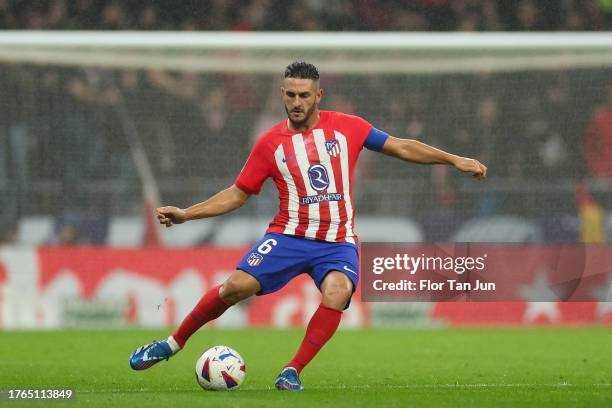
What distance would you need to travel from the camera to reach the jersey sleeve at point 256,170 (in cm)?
774

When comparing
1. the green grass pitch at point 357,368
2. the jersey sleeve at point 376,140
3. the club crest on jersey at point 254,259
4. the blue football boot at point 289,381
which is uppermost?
the jersey sleeve at point 376,140

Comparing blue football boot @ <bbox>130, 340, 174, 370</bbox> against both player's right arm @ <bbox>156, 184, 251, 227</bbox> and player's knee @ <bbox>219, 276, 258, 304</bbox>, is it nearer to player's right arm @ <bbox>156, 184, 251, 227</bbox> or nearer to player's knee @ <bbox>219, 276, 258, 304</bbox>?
player's knee @ <bbox>219, 276, 258, 304</bbox>

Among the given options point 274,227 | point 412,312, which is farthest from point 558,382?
point 412,312

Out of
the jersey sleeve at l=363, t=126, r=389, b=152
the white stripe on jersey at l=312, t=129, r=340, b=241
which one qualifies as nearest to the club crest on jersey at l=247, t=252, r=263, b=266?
the white stripe on jersey at l=312, t=129, r=340, b=241

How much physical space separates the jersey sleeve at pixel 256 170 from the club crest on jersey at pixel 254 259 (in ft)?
1.51

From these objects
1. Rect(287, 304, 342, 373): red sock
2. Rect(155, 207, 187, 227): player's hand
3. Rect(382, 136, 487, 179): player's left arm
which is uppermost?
Rect(382, 136, 487, 179): player's left arm

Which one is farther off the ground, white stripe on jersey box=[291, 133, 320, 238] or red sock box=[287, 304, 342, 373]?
white stripe on jersey box=[291, 133, 320, 238]

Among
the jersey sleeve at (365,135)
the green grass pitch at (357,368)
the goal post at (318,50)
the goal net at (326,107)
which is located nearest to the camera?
the green grass pitch at (357,368)

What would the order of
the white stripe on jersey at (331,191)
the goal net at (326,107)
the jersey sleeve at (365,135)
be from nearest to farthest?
the white stripe on jersey at (331,191) → the jersey sleeve at (365,135) → the goal net at (326,107)

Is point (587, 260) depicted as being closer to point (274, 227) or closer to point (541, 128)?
point (541, 128)

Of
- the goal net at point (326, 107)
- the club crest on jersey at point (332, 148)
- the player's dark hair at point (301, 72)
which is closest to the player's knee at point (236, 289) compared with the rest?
the club crest on jersey at point (332, 148)

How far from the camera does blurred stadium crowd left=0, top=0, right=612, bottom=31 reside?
17.7m

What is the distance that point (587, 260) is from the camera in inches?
500

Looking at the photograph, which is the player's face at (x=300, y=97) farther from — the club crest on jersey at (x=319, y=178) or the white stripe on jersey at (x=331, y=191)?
the club crest on jersey at (x=319, y=178)
